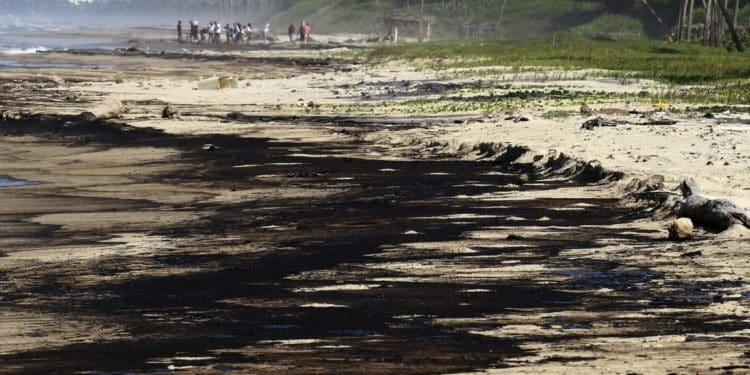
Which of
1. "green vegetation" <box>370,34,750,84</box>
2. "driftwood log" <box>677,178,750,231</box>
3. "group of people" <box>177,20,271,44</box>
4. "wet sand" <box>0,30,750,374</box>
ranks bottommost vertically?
"group of people" <box>177,20,271,44</box>

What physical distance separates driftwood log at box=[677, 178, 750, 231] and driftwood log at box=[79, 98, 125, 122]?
1989cm

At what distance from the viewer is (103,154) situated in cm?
2450

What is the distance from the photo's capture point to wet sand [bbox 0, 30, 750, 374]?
8734 mm

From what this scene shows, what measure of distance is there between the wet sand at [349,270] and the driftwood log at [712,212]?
280 mm

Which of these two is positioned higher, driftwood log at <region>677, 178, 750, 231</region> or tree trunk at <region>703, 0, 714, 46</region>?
driftwood log at <region>677, 178, 750, 231</region>

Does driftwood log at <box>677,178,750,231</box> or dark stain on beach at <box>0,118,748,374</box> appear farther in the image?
driftwood log at <box>677,178,750,231</box>

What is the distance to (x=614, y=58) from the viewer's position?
165 ft

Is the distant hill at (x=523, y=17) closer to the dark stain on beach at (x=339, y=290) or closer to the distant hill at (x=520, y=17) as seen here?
the distant hill at (x=520, y=17)

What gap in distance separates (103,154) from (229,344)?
626 inches

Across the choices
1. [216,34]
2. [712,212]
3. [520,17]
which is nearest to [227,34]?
[216,34]

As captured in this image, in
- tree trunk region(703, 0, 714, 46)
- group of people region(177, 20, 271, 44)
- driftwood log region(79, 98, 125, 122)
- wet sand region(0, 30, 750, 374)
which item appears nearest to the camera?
wet sand region(0, 30, 750, 374)

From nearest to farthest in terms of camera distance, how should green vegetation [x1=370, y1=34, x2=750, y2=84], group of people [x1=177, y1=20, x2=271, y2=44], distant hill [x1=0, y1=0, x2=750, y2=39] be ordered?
green vegetation [x1=370, y1=34, x2=750, y2=84], distant hill [x1=0, y1=0, x2=750, y2=39], group of people [x1=177, y1=20, x2=271, y2=44]

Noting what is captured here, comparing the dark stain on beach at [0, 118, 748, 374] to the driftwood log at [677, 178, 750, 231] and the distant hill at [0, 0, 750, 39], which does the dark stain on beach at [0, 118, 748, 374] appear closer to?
the driftwood log at [677, 178, 750, 231]

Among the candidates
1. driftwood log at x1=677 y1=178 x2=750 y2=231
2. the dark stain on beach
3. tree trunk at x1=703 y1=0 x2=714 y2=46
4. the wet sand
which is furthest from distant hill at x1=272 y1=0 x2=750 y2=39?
driftwood log at x1=677 y1=178 x2=750 y2=231
